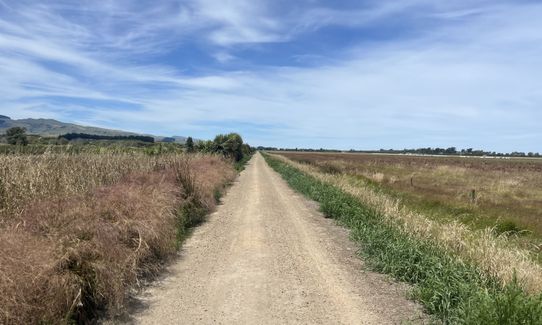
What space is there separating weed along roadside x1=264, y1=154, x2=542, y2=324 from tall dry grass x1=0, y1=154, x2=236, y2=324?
4.64 m

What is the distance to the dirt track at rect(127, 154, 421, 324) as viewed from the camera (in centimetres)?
613

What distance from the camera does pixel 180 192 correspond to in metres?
14.0

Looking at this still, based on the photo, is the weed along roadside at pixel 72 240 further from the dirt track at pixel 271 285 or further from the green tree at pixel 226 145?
the green tree at pixel 226 145

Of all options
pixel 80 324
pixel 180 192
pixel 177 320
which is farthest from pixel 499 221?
pixel 80 324

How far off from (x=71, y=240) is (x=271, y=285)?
11.0 ft

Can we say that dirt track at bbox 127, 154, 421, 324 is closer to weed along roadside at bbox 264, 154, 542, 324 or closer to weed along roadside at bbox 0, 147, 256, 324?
weed along roadside at bbox 264, 154, 542, 324

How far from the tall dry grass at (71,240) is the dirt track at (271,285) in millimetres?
610

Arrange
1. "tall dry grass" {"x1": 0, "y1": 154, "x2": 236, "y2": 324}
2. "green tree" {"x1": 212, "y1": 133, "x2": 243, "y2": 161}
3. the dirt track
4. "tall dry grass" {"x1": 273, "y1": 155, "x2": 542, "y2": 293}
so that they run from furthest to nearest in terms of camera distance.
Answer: "green tree" {"x1": 212, "y1": 133, "x2": 243, "y2": 161}
"tall dry grass" {"x1": 273, "y1": 155, "x2": 542, "y2": 293}
the dirt track
"tall dry grass" {"x1": 0, "y1": 154, "x2": 236, "y2": 324}

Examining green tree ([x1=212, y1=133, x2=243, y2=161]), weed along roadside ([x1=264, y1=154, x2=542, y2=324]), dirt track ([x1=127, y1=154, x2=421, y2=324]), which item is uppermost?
green tree ([x1=212, y1=133, x2=243, y2=161])

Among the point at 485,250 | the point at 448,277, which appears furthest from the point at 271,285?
the point at 485,250

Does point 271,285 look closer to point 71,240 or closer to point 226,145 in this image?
point 71,240

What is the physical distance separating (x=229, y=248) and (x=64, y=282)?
17.5 ft

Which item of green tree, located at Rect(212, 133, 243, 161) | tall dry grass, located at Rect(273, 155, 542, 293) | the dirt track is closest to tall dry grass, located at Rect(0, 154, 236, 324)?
the dirt track

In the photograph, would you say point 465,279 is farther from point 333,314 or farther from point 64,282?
point 64,282
